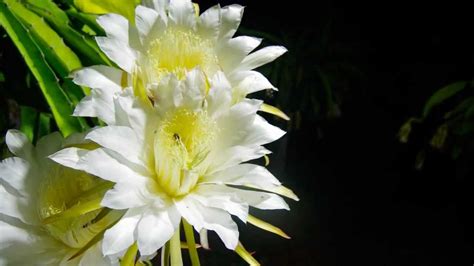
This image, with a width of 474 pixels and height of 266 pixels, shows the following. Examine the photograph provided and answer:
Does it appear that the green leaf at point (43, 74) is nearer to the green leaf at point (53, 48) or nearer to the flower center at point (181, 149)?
the green leaf at point (53, 48)

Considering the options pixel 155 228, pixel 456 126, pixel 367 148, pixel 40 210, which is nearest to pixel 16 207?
pixel 40 210

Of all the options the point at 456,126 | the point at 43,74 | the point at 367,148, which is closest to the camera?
the point at 43,74

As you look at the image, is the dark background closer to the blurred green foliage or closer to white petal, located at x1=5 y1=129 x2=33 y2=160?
the blurred green foliage

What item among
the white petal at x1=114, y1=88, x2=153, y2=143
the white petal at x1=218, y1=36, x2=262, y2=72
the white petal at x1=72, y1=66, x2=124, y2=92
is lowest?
the white petal at x1=114, y1=88, x2=153, y2=143

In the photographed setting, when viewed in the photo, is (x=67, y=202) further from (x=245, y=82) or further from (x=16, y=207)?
(x=245, y=82)

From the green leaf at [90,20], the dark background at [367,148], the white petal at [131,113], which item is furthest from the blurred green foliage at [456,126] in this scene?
the white petal at [131,113]

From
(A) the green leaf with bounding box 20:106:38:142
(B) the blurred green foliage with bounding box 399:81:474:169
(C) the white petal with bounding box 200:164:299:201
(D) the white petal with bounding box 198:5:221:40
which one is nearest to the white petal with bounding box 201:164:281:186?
(C) the white petal with bounding box 200:164:299:201

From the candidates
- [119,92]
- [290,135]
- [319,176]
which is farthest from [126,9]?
[319,176]
